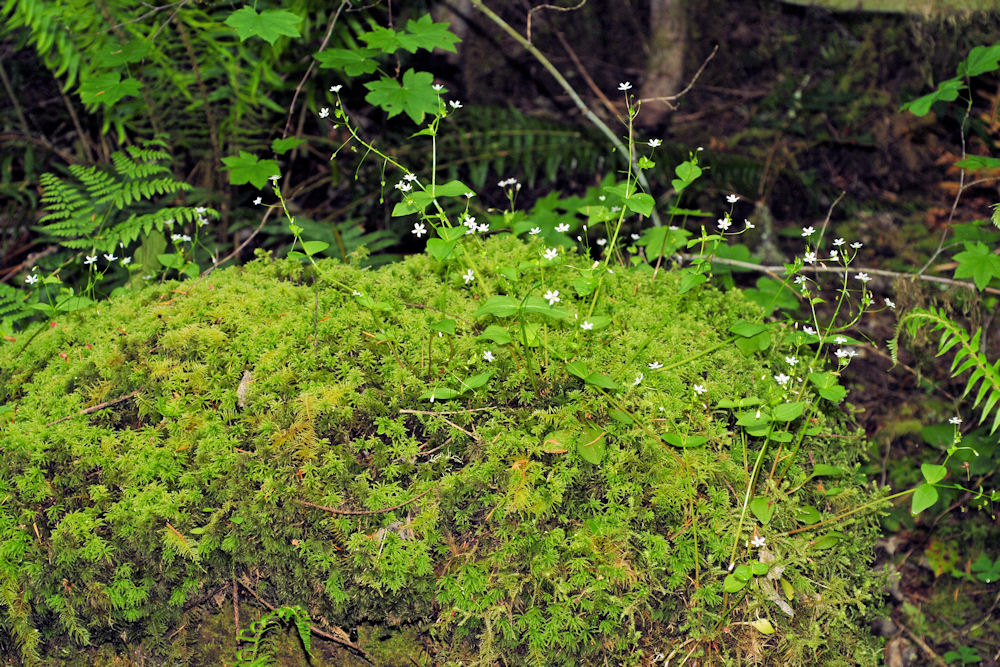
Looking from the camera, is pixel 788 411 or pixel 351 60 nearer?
pixel 788 411

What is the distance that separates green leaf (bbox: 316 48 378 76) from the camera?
10.8ft

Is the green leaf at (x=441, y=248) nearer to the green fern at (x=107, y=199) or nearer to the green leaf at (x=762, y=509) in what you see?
the green leaf at (x=762, y=509)

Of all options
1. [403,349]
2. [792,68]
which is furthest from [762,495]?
[792,68]

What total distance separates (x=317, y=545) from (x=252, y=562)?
0.18 meters

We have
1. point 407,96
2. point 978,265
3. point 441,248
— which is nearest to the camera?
point 441,248

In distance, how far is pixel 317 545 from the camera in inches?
75.0

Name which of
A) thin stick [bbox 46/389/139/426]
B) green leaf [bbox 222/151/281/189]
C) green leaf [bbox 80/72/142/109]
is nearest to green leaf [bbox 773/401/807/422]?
thin stick [bbox 46/389/139/426]

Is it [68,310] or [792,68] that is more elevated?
[792,68]

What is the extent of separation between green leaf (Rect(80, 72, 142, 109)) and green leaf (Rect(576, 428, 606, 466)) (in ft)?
9.22

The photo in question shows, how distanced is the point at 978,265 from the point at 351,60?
287cm

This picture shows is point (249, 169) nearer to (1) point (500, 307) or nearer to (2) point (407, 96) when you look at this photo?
(2) point (407, 96)

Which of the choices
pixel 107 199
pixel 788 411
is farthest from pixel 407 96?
pixel 788 411

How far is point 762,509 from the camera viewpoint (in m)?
2.03

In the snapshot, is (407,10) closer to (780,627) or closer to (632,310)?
(632,310)
